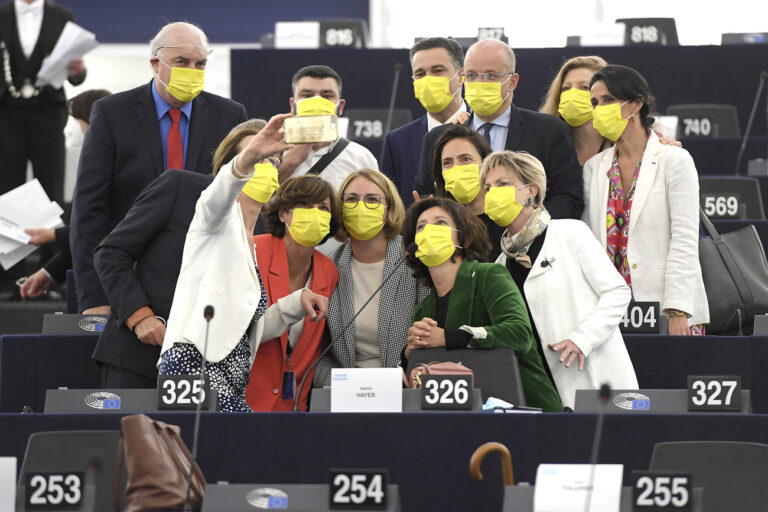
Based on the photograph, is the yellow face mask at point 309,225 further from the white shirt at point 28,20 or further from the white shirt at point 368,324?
the white shirt at point 28,20

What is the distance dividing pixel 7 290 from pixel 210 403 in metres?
3.18

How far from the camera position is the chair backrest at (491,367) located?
4.01 metres

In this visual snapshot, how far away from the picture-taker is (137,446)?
2.97 meters

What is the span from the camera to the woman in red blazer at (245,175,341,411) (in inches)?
170

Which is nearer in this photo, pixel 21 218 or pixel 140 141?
pixel 140 141

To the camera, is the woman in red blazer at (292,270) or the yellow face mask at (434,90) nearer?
the woman in red blazer at (292,270)

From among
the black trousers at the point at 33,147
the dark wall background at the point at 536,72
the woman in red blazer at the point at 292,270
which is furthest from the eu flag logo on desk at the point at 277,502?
the dark wall background at the point at 536,72

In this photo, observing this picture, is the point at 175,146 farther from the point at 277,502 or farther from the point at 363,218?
the point at 277,502

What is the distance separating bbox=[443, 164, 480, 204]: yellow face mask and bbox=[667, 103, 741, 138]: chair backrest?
3.17 metres

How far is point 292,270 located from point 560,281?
85 cm

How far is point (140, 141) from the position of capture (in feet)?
15.9

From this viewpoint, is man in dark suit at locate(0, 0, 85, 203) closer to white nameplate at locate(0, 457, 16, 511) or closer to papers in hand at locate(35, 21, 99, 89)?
papers in hand at locate(35, 21, 99, 89)

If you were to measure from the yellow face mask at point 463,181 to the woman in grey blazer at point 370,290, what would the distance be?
21 cm

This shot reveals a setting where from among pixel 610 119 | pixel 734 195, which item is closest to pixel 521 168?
pixel 610 119
